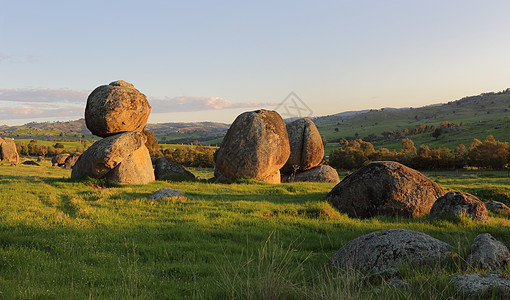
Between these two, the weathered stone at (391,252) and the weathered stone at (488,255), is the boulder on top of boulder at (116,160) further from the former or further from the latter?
the weathered stone at (488,255)

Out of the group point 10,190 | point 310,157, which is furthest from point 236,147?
point 10,190

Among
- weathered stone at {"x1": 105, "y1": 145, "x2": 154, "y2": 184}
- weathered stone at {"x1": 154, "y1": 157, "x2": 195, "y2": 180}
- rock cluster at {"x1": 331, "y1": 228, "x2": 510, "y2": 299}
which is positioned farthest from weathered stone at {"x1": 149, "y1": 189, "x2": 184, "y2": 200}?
weathered stone at {"x1": 154, "y1": 157, "x2": 195, "y2": 180}

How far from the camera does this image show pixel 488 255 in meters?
6.32

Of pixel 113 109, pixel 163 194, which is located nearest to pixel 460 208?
pixel 163 194

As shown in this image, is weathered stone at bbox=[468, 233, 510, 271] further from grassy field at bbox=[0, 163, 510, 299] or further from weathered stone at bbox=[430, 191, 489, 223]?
weathered stone at bbox=[430, 191, 489, 223]

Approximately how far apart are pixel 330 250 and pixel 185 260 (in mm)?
4178

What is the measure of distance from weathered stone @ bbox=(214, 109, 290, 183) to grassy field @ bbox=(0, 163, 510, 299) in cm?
785

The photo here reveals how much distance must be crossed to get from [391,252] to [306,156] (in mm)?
24896

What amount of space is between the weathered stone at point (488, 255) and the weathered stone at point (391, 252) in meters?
0.54

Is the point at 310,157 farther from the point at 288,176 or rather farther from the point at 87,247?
the point at 87,247

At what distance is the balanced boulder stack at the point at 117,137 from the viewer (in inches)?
837

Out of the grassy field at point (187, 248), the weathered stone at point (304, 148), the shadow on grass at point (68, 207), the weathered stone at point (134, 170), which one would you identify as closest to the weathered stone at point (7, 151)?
the weathered stone at point (134, 170)

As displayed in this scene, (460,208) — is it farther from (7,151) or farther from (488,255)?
(7,151)

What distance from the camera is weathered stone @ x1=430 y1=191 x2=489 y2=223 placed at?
1142 centimetres
